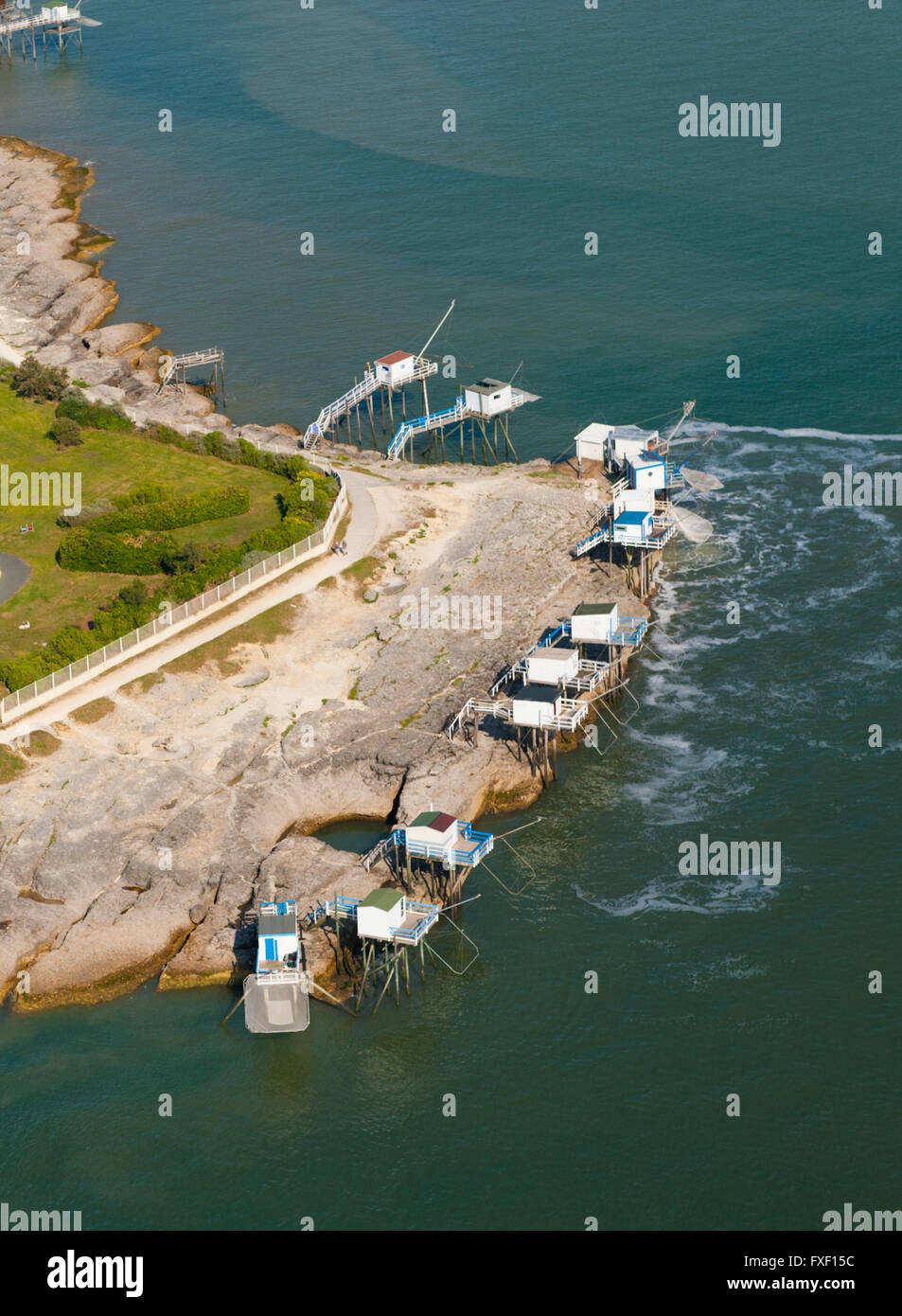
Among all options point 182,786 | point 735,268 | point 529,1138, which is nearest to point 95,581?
point 182,786

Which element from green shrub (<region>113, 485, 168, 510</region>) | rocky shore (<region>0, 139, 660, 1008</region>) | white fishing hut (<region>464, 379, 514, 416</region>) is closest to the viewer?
rocky shore (<region>0, 139, 660, 1008</region>)

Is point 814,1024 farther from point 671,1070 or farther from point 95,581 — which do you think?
point 95,581

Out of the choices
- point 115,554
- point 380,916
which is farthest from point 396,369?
point 380,916

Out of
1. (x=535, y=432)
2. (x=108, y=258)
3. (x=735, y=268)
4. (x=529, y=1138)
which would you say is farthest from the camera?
(x=108, y=258)

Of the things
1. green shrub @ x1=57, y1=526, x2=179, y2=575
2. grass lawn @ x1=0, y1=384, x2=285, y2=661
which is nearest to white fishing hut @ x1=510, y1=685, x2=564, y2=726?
grass lawn @ x1=0, y1=384, x2=285, y2=661

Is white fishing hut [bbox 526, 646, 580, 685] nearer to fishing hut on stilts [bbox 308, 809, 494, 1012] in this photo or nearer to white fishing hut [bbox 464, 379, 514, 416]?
fishing hut on stilts [bbox 308, 809, 494, 1012]

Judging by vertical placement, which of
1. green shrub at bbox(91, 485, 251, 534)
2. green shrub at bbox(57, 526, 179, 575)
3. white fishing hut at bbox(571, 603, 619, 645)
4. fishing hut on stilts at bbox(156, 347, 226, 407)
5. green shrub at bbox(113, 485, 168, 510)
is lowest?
white fishing hut at bbox(571, 603, 619, 645)
